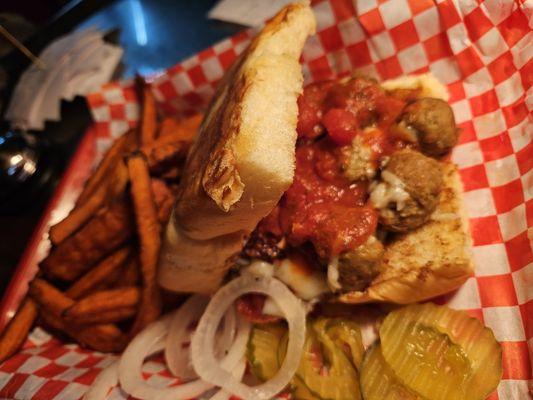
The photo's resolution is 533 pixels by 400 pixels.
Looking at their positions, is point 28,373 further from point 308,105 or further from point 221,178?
point 308,105

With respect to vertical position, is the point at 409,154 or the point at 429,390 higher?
the point at 409,154

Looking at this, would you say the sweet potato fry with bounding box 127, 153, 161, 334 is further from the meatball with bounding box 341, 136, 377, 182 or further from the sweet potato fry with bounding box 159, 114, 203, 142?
the meatball with bounding box 341, 136, 377, 182

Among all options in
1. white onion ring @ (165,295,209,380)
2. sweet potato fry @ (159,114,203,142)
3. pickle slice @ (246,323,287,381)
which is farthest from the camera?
sweet potato fry @ (159,114,203,142)

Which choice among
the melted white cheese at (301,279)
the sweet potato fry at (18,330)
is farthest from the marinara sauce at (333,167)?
the sweet potato fry at (18,330)

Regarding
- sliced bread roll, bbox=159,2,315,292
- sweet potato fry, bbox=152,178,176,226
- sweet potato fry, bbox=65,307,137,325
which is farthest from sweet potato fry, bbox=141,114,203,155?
sweet potato fry, bbox=65,307,137,325

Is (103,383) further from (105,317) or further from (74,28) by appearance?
(74,28)

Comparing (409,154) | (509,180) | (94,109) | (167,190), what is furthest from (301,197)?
(94,109)
